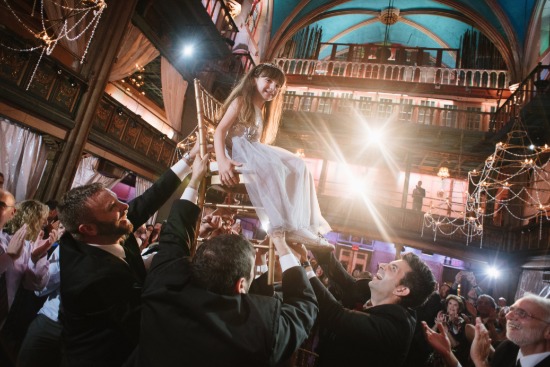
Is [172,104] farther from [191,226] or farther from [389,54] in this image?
[389,54]

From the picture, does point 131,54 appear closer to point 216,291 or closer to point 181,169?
point 181,169

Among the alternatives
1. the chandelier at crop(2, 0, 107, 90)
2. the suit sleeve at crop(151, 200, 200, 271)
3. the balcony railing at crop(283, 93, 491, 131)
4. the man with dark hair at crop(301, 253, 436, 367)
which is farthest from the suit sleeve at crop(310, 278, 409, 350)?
the balcony railing at crop(283, 93, 491, 131)

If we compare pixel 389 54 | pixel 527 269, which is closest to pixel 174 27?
pixel 389 54

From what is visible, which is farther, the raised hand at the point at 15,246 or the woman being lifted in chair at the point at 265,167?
the raised hand at the point at 15,246

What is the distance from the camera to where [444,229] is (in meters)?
11.0

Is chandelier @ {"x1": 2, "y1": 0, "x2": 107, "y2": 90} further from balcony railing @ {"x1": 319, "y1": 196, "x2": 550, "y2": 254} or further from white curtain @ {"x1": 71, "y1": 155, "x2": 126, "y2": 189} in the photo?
balcony railing @ {"x1": 319, "y1": 196, "x2": 550, "y2": 254}

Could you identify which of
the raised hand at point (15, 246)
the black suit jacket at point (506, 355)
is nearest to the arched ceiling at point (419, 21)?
the black suit jacket at point (506, 355)

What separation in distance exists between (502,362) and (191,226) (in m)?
2.52

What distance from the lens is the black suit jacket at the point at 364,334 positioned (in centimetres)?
160

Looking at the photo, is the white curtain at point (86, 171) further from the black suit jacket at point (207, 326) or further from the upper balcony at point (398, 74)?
the upper balcony at point (398, 74)

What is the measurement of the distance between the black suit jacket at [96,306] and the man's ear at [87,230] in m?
0.09

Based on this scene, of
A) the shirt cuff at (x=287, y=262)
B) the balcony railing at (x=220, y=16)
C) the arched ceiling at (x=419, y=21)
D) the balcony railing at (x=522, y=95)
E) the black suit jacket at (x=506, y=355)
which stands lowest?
the black suit jacket at (x=506, y=355)

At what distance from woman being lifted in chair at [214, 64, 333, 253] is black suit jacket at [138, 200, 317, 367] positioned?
1.83ft

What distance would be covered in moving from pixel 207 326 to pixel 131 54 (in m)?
8.35
